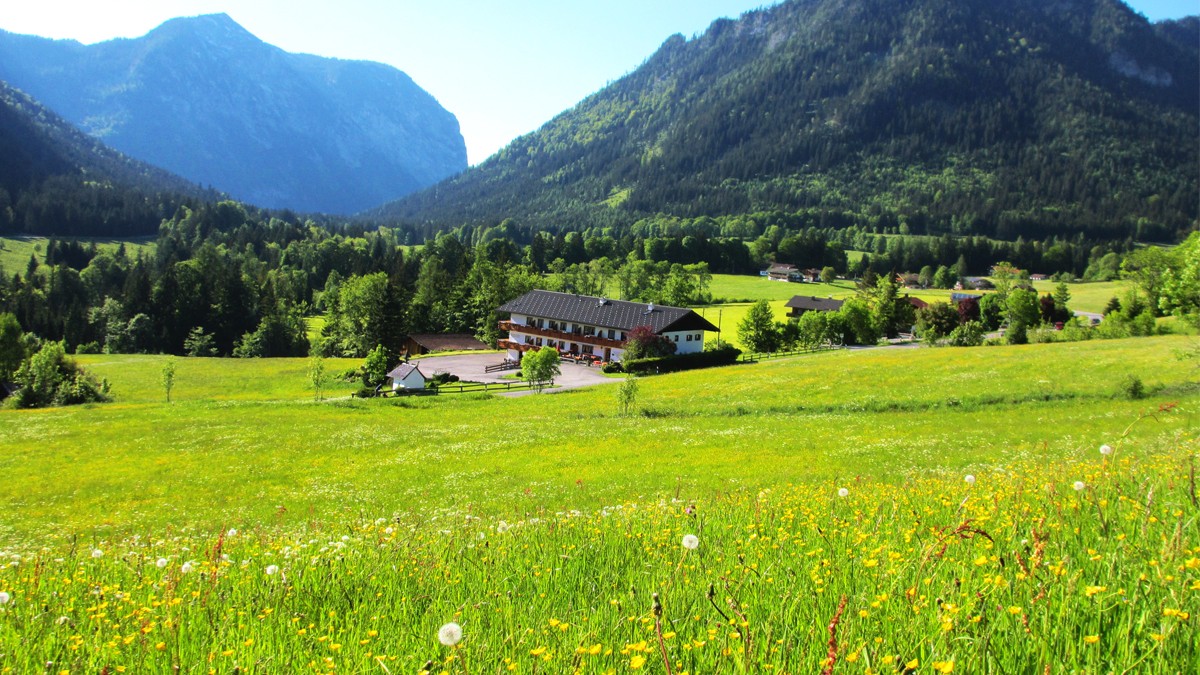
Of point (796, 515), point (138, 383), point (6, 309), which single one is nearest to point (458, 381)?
point (138, 383)

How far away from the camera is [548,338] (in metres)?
94.2

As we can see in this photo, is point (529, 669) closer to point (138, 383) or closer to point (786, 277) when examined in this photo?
point (138, 383)

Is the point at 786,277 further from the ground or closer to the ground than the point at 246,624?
further from the ground

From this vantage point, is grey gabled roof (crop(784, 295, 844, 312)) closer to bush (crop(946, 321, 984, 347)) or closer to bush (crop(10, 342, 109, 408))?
bush (crop(946, 321, 984, 347))

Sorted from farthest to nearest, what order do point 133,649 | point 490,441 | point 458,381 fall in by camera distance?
point 458,381, point 490,441, point 133,649

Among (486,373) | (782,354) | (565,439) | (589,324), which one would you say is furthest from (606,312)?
(565,439)

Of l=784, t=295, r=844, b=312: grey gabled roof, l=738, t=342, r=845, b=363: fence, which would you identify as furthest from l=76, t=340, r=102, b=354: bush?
l=784, t=295, r=844, b=312: grey gabled roof

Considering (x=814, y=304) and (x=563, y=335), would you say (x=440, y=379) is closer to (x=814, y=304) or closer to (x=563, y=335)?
(x=563, y=335)

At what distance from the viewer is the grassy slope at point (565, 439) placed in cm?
2373

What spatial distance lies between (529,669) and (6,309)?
16599 centimetres

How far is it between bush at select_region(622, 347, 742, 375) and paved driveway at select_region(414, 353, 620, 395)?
13.9 feet

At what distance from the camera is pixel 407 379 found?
67312 mm

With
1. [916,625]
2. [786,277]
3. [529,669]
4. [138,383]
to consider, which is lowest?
[138,383]

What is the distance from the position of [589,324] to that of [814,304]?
61.5 m
